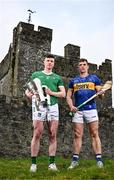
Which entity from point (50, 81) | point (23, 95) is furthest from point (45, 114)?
point (23, 95)

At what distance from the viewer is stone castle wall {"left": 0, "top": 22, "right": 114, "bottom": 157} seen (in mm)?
17891

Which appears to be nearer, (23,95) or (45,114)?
(45,114)

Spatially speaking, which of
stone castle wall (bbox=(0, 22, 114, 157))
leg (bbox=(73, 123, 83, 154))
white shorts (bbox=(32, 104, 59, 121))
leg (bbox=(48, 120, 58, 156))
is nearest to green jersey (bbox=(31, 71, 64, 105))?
white shorts (bbox=(32, 104, 59, 121))

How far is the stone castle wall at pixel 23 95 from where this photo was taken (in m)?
17.9

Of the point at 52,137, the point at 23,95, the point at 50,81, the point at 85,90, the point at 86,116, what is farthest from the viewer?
the point at 23,95

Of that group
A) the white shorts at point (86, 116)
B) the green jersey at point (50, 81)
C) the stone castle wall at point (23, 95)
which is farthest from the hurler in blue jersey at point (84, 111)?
the stone castle wall at point (23, 95)

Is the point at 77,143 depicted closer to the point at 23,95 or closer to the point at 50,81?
the point at 50,81

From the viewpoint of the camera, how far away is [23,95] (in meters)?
24.9

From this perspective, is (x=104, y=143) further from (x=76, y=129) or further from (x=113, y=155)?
(x=76, y=129)

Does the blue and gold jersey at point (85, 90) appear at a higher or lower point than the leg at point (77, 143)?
higher

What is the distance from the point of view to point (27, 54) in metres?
26.6

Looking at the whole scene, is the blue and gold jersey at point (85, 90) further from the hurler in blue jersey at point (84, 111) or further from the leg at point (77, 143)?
the leg at point (77, 143)

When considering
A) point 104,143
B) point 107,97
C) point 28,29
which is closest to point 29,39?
point 28,29

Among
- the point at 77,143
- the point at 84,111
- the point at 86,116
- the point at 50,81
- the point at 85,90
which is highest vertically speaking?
the point at 50,81
